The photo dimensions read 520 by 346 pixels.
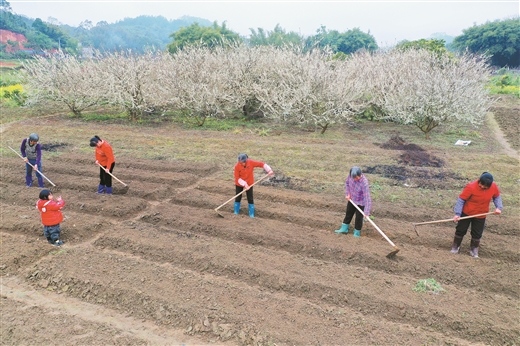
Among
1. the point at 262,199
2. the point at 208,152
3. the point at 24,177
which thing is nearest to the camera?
the point at 262,199

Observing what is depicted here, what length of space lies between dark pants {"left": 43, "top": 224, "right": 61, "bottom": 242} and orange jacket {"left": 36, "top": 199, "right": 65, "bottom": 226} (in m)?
0.15

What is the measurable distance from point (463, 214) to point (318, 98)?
11.7 metres

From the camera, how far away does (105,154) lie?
30.9 feet

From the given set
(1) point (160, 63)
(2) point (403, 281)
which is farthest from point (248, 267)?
(1) point (160, 63)

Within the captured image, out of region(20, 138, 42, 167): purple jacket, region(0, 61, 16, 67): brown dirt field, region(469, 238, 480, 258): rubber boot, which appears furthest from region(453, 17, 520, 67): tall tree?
region(0, 61, 16, 67): brown dirt field

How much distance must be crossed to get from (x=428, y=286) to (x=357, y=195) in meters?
2.12

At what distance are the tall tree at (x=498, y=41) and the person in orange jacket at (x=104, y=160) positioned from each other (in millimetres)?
46644

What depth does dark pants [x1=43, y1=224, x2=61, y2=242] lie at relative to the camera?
24.5ft

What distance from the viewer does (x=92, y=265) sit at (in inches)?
264

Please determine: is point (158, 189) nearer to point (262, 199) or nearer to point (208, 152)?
point (262, 199)

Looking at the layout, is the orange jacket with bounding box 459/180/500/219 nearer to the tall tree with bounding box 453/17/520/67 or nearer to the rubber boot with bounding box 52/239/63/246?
the rubber boot with bounding box 52/239/63/246

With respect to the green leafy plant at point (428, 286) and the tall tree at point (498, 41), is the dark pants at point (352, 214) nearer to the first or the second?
the green leafy plant at point (428, 286)

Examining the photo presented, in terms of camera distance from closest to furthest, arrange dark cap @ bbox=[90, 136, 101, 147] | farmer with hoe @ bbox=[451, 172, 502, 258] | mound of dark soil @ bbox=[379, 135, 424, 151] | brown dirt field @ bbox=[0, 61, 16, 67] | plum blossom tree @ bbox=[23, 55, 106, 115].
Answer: farmer with hoe @ bbox=[451, 172, 502, 258], dark cap @ bbox=[90, 136, 101, 147], mound of dark soil @ bbox=[379, 135, 424, 151], plum blossom tree @ bbox=[23, 55, 106, 115], brown dirt field @ bbox=[0, 61, 16, 67]

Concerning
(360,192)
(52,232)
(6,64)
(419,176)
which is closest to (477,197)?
(360,192)
